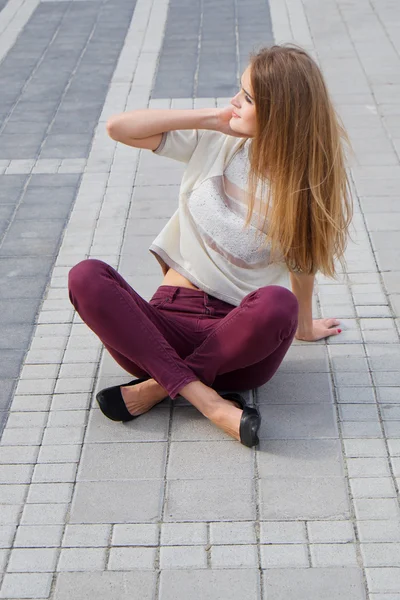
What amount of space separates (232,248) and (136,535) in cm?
109

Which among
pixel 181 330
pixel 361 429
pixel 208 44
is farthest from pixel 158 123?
pixel 208 44

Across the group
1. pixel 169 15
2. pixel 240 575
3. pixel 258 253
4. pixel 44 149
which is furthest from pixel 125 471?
pixel 169 15

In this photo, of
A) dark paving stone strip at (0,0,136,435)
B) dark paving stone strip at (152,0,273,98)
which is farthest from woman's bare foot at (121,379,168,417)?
dark paving stone strip at (152,0,273,98)

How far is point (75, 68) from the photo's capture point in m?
7.70

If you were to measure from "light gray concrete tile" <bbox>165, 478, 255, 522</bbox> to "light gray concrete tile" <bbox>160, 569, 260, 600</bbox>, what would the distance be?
234 mm

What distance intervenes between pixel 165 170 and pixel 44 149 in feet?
3.08

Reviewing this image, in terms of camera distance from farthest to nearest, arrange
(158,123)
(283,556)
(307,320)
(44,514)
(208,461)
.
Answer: (307,320), (158,123), (208,461), (44,514), (283,556)

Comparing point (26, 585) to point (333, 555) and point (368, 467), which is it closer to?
point (333, 555)

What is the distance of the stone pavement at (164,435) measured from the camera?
2760 mm

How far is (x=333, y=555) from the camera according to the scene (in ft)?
9.12

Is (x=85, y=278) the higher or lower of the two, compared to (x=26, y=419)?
higher

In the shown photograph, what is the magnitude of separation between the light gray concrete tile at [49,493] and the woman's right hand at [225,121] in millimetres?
1339

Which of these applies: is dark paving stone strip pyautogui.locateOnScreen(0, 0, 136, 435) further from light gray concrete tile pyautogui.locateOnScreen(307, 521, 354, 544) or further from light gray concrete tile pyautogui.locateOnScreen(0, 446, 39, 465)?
light gray concrete tile pyautogui.locateOnScreen(307, 521, 354, 544)

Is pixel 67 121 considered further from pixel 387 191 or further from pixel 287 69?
pixel 287 69
